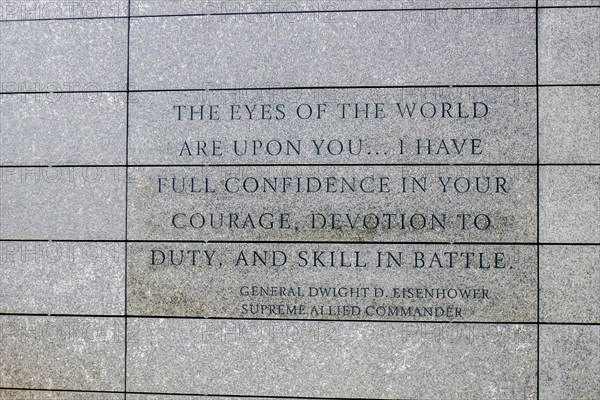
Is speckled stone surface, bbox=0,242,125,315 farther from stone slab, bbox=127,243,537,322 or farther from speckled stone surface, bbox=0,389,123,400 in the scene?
speckled stone surface, bbox=0,389,123,400

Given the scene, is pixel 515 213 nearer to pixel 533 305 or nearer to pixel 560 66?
pixel 533 305

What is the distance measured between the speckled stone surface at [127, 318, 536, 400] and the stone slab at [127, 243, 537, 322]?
123mm

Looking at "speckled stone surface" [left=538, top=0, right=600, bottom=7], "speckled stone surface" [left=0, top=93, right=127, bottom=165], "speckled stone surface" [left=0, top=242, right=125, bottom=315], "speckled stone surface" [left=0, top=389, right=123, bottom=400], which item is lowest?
"speckled stone surface" [left=0, top=389, right=123, bottom=400]

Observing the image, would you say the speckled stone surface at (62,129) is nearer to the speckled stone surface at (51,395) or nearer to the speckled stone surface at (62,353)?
the speckled stone surface at (62,353)

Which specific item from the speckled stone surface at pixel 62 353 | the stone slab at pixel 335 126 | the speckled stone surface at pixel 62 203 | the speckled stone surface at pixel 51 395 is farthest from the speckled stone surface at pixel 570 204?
the speckled stone surface at pixel 51 395

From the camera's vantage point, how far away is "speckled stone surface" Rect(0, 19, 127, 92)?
6.26 m

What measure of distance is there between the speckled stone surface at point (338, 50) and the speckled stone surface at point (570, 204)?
3.11 ft

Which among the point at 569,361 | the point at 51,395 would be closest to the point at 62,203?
the point at 51,395

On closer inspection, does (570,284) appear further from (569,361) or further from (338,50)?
(338,50)

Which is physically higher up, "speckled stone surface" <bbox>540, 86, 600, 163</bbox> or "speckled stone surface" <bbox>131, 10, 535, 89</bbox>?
"speckled stone surface" <bbox>131, 10, 535, 89</bbox>

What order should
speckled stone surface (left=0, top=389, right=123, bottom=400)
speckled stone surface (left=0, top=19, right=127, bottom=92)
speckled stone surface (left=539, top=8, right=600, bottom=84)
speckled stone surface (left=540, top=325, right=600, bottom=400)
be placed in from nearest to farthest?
speckled stone surface (left=540, top=325, right=600, bottom=400), speckled stone surface (left=539, top=8, right=600, bottom=84), speckled stone surface (left=0, top=389, right=123, bottom=400), speckled stone surface (left=0, top=19, right=127, bottom=92)

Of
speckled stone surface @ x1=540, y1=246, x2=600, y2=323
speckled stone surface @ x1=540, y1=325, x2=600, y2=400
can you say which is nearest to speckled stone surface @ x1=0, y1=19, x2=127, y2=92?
speckled stone surface @ x1=540, y1=246, x2=600, y2=323

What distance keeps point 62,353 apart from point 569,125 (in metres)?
5.21

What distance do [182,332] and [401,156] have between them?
264 centimetres
